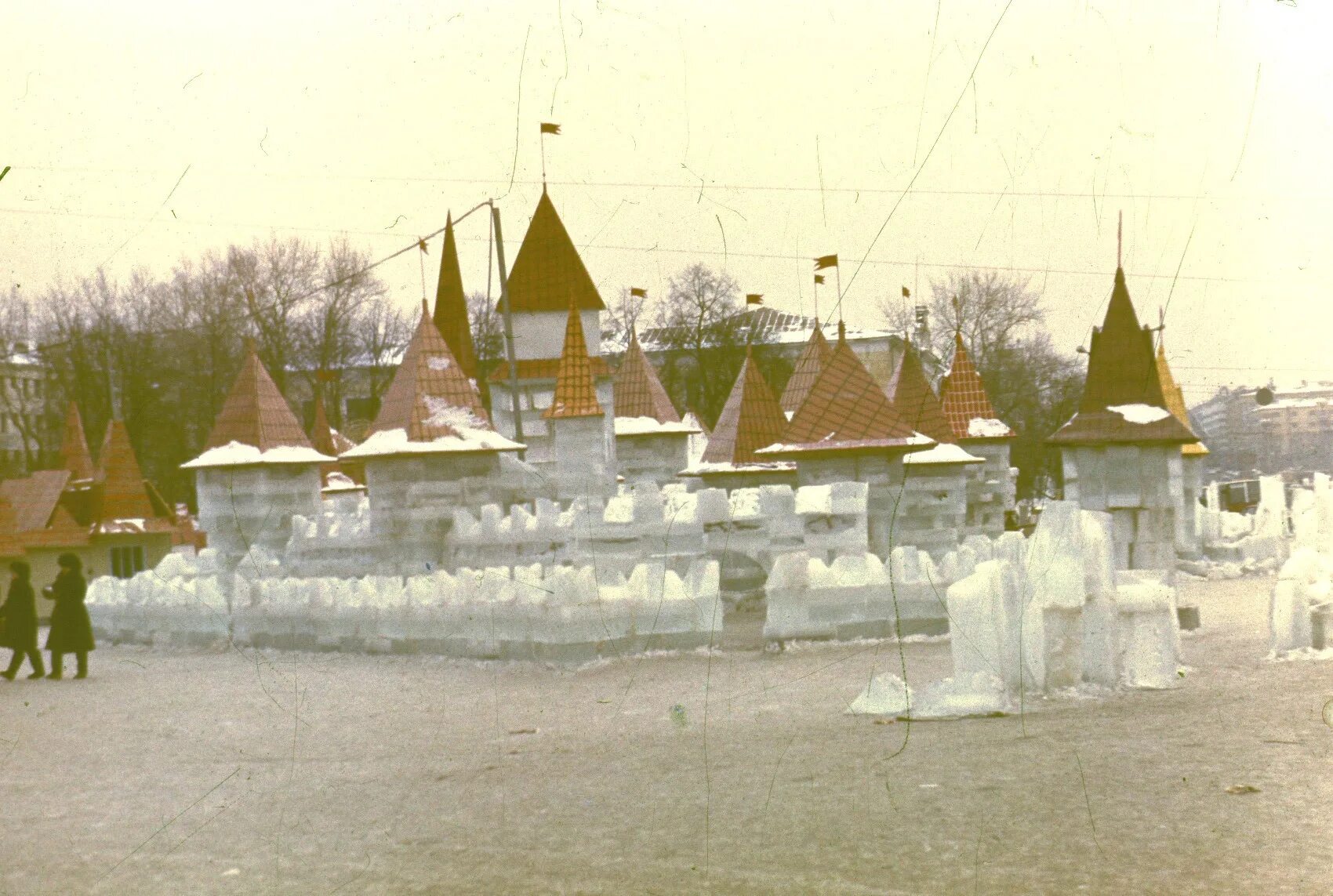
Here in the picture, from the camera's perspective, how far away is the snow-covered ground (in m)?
5.51

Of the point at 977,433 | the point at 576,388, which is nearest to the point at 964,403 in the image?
the point at 977,433

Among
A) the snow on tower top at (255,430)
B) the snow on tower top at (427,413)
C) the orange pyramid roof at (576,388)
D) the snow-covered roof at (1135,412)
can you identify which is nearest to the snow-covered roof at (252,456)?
the snow on tower top at (255,430)

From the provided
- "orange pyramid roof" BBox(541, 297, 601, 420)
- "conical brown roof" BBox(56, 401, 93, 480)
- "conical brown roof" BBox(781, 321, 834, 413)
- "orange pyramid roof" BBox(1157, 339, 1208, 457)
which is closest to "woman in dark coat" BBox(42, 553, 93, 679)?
"conical brown roof" BBox(56, 401, 93, 480)

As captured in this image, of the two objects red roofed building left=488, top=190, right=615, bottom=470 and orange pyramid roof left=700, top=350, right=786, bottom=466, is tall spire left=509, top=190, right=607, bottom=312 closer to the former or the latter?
red roofed building left=488, top=190, right=615, bottom=470

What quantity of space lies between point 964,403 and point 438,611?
33.3 feet

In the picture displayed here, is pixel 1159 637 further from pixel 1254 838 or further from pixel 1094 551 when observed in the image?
pixel 1254 838

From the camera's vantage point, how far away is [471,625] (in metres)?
12.2

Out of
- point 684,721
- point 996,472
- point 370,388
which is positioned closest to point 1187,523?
point 996,472

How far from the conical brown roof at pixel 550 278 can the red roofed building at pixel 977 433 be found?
4.99 m

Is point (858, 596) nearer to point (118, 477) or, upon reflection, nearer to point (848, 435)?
point (848, 435)

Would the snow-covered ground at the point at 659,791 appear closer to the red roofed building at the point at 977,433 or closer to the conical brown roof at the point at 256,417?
the conical brown roof at the point at 256,417

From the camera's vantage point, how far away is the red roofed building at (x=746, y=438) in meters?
19.8

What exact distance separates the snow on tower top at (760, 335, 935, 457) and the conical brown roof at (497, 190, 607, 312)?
10.3 feet

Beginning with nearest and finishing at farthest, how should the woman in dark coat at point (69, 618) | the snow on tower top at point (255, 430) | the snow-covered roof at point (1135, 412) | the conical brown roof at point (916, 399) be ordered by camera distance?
the woman in dark coat at point (69, 618)
the snow on tower top at point (255, 430)
the snow-covered roof at point (1135, 412)
the conical brown roof at point (916, 399)
